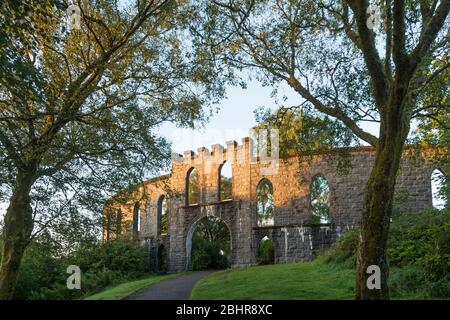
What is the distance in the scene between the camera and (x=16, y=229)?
11.3 m

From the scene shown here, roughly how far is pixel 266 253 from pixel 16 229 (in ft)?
58.1

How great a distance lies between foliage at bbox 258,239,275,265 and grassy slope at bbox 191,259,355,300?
29.5 feet

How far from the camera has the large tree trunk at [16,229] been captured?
36.1 feet

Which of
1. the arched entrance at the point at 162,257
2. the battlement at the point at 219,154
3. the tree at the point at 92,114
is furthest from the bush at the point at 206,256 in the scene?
the tree at the point at 92,114

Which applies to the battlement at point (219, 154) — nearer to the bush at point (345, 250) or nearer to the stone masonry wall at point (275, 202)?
the stone masonry wall at point (275, 202)

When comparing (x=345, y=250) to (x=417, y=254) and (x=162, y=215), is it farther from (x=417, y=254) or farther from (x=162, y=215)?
(x=162, y=215)

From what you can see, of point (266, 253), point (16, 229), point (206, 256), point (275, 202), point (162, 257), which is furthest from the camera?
point (162, 257)

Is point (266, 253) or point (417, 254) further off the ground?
point (417, 254)

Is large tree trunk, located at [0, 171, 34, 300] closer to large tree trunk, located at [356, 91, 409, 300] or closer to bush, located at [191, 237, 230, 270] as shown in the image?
large tree trunk, located at [356, 91, 409, 300]

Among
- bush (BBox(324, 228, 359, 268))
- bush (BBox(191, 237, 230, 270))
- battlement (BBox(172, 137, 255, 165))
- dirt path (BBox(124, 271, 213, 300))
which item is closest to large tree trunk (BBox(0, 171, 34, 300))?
dirt path (BBox(124, 271, 213, 300))

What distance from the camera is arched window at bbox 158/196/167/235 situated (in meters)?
31.7

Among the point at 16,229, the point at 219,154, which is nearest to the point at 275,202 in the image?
the point at 219,154
